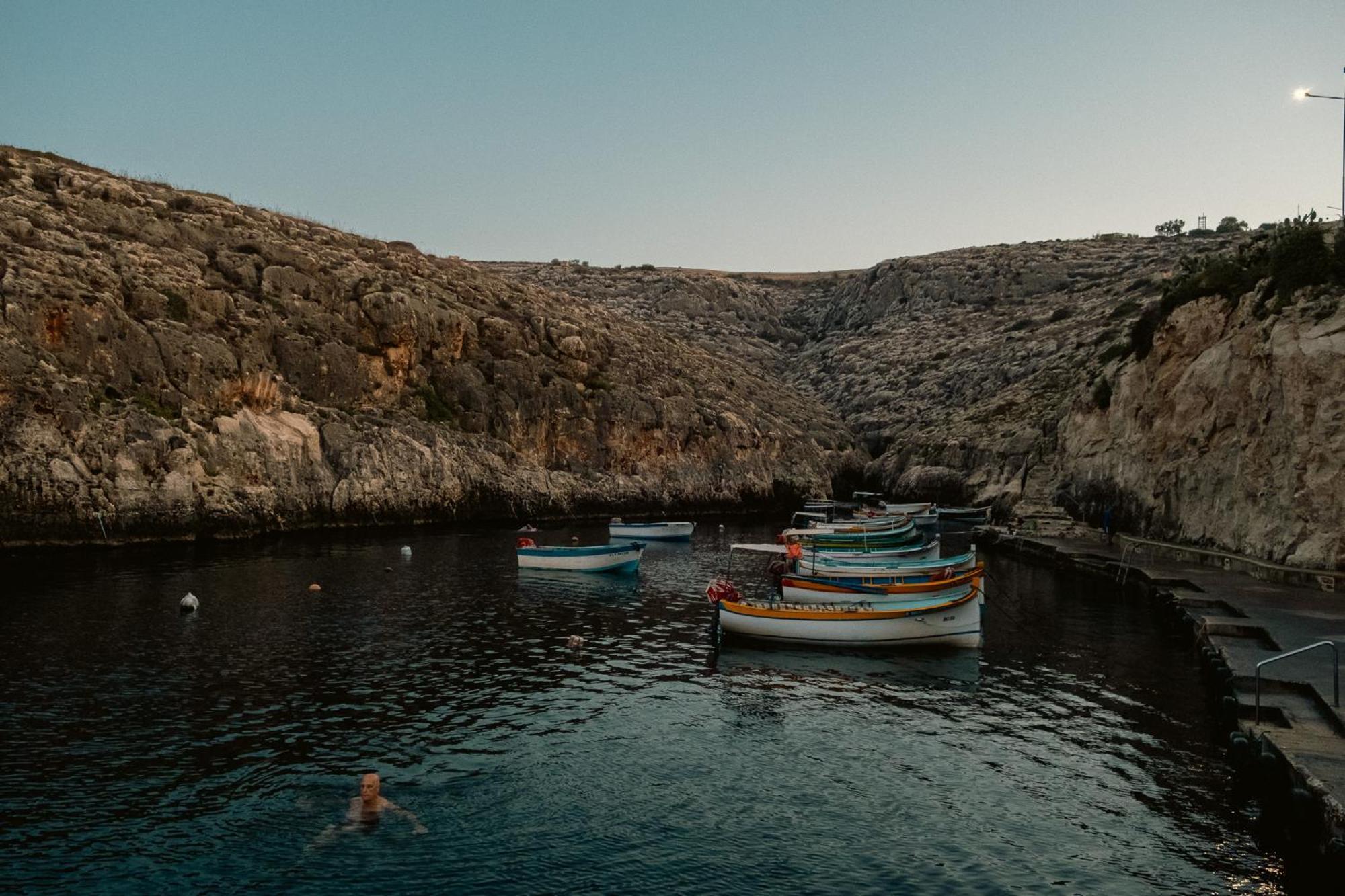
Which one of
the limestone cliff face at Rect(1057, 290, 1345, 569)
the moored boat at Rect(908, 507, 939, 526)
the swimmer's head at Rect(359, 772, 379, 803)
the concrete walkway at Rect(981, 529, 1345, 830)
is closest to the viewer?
the swimmer's head at Rect(359, 772, 379, 803)

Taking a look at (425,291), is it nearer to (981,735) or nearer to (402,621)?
(402,621)

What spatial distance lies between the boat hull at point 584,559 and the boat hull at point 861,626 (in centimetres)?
2069

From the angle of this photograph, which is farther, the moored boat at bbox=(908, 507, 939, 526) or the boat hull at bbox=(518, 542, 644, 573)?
the moored boat at bbox=(908, 507, 939, 526)

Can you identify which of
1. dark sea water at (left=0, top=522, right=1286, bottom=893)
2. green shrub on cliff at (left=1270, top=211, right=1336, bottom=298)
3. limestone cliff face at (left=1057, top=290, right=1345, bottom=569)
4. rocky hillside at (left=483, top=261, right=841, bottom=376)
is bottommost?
dark sea water at (left=0, top=522, right=1286, bottom=893)

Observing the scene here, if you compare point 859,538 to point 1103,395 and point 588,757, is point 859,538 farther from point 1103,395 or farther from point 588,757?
point 588,757

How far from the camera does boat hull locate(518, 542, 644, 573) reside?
57.8 meters

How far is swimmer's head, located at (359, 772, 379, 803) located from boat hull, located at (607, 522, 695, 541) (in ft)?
191

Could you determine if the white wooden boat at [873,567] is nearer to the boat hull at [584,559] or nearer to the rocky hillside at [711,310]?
the boat hull at [584,559]

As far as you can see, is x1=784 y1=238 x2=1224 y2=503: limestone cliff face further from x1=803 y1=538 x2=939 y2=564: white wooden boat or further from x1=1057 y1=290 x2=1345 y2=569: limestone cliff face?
x1=803 y1=538 x2=939 y2=564: white wooden boat

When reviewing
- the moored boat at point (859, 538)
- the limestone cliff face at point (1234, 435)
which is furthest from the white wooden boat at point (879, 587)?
the moored boat at point (859, 538)

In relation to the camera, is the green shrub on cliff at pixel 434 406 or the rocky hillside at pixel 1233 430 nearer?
the rocky hillside at pixel 1233 430

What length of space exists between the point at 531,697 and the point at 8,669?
17.5 m

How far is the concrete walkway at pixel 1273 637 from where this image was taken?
20266 mm

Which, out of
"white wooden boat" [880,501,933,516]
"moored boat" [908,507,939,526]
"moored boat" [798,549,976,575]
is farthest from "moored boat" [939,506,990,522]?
"moored boat" [798,549,976,575]
